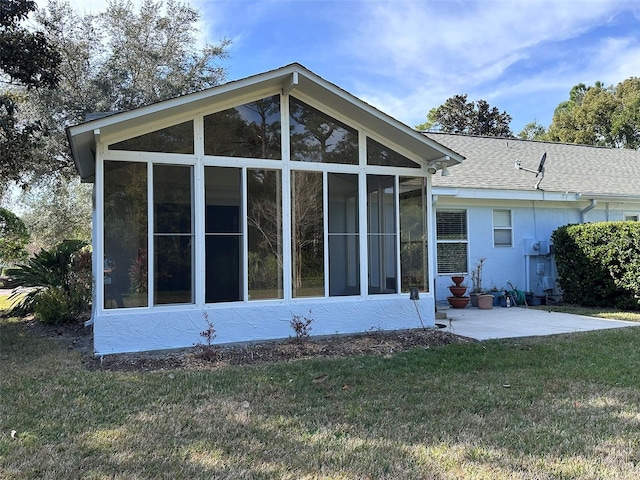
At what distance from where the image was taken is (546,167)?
14.4 meters

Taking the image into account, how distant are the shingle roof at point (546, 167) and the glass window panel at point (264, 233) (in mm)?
5485

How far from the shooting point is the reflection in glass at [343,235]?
24.4 feet

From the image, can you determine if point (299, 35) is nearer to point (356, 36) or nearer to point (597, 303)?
point (356, 36)

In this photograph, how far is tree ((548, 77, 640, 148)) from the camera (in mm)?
27797

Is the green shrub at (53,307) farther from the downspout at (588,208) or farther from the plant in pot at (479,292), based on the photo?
the downspout at (588,208)

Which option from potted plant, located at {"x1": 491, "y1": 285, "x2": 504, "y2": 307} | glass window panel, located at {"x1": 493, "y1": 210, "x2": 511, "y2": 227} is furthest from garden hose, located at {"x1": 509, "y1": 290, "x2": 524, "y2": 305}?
glass window panel, located at {"x1": 493, "y1": 210, "x2": 511, "y2": 227}

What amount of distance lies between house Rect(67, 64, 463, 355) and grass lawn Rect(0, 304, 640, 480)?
4.02 feet

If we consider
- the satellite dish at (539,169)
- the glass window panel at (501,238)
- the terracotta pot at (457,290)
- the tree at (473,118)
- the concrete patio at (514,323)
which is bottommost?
the concrete patio at (514,323)

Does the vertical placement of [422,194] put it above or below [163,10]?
below

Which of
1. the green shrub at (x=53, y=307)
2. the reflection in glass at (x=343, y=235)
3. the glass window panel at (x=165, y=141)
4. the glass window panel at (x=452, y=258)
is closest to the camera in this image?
the glass window panel at (x=165, y=141)

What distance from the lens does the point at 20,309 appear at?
10547mm

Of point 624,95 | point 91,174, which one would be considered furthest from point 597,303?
A: point 624,95

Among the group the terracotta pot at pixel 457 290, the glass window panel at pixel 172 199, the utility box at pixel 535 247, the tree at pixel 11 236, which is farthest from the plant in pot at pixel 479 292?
the tree at pixel 11 236

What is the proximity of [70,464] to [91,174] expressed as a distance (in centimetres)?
A: 643
